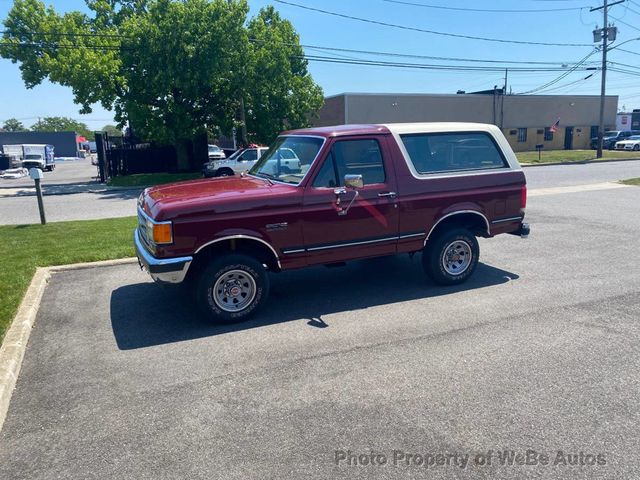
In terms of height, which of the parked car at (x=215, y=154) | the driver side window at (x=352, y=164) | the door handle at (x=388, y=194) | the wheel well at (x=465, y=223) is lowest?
the wheel well at (x=465, y=223)

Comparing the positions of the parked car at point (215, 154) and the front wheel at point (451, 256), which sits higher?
the parked car at point (215, 154)

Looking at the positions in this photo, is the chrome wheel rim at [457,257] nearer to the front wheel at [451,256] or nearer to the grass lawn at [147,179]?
the front wheel at [451,256]

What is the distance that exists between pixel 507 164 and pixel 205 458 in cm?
553

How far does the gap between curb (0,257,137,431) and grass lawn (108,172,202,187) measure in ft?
61.2

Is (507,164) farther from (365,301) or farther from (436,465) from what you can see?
(436,465)

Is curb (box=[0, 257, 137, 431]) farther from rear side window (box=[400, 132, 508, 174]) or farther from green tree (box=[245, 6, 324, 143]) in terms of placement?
green tree (box=[245, 6, 324, 143])

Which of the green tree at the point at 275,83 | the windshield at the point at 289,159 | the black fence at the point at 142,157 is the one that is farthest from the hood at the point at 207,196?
the black fence at the point at 142,157

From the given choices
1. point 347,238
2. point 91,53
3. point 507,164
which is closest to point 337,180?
point 347,238

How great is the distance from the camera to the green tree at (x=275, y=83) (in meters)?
25.3

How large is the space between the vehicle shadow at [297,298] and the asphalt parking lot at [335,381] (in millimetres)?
32

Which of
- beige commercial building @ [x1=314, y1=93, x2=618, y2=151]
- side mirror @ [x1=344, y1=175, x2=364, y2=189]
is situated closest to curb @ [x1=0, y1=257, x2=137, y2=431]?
side mirror @ [x1=344, y1=175, x2=364, y2=189]

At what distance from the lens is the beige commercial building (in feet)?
134

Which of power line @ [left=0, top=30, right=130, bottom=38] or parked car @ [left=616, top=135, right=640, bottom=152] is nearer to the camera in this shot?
power line @ [left=0, top=30, right=130, bottom=38]

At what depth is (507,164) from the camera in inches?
275
